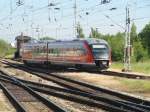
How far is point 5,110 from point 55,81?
12.3 m

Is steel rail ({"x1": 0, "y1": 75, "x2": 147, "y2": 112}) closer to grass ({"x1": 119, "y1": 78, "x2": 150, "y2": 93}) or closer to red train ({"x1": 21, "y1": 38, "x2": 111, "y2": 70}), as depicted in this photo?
grass ({"x1": 119, "y1": 78, "x2": 150, "y2": 93})

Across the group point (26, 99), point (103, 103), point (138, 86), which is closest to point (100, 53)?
point (138, 86)

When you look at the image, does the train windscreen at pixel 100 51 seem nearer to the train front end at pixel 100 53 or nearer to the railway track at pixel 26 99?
the train front end at pixel 100 53

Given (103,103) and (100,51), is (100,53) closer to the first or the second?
(100,51)

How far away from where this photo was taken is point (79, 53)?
3547 cm

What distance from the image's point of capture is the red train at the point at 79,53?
→ 3456cm

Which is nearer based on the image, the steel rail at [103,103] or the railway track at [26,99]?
the steel rail at [103,103]

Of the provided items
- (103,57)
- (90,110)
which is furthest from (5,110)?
(103,57)

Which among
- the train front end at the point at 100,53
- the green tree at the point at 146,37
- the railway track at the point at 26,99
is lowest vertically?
the railway track at the point at 26,99

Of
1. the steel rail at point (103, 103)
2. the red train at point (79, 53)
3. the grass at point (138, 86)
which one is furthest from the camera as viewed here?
the red train at point (79, 53)

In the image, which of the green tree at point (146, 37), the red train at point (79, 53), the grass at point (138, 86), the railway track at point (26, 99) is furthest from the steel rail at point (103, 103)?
the green tree at point (146, 37)

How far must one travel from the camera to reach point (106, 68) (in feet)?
117

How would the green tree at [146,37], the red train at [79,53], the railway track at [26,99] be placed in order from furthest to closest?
the green tree at [146,37], the red train at [79,53], the railway track at [26,99]

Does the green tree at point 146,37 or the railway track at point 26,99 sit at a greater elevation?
the green tree at point 146,37
